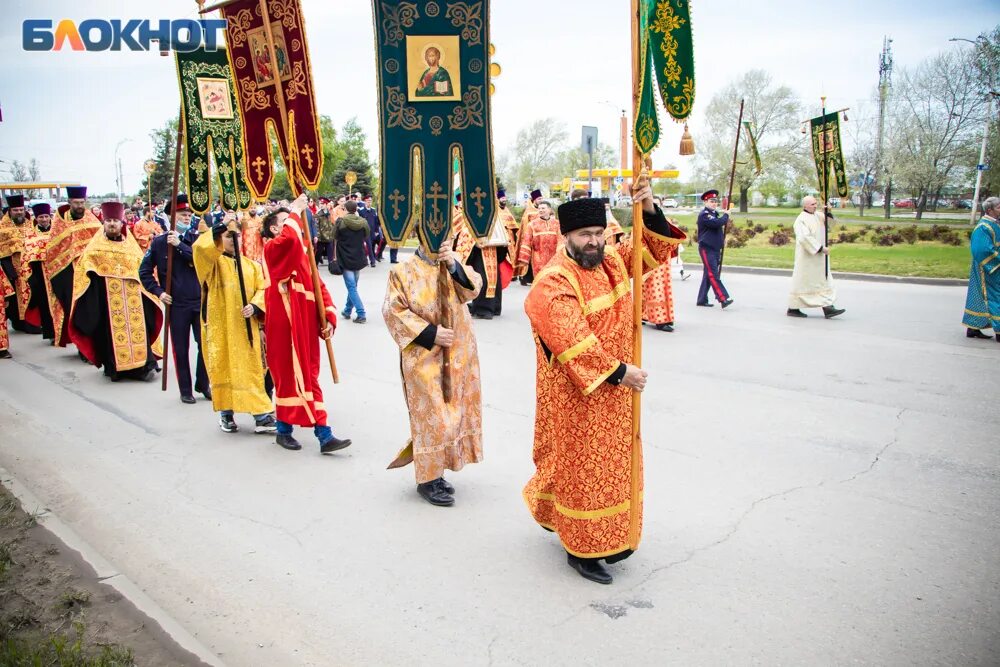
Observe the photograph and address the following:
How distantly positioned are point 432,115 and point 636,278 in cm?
177

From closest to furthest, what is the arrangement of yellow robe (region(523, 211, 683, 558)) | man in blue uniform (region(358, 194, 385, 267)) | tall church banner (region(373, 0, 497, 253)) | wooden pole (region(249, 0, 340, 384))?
yellow robe (region(523, 211, 683, 558)) < tall church banner (region(373, 0, 497, 253)) < wooden pole (region(249, 0, 340, 384)) < man in blue uniform (region(358, 194, 385, 267))

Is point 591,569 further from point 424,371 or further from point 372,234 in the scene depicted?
point 372,234

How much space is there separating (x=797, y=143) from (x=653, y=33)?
45120 mm

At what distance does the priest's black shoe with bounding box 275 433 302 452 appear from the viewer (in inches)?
241

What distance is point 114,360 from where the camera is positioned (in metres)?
8.69

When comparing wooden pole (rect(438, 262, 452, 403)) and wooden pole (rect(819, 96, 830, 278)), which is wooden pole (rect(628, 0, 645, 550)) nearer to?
wooden pole (rect(438, 262, 452, 403))

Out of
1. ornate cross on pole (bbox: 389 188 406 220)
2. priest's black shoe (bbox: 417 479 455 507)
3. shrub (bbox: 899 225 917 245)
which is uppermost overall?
ornate cross on pole (bbox: 389 188 406 220)

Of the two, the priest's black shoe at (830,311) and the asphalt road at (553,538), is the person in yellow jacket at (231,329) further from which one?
the priest's black shoe at (830,311)

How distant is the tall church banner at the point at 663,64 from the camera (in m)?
3.81

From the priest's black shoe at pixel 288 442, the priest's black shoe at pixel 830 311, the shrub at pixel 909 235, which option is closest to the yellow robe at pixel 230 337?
the priest's black shoe at pixel 288 442

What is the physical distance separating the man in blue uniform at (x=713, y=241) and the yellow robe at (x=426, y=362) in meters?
7.92

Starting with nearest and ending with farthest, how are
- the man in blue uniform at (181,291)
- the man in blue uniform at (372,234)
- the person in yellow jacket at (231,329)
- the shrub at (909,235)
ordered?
the person in yellow jacket at (231,329), the man in blue uniform at (181,291), the man in blue uniform at (372,234), the shrub at (909,235)

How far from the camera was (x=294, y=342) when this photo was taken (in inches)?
233

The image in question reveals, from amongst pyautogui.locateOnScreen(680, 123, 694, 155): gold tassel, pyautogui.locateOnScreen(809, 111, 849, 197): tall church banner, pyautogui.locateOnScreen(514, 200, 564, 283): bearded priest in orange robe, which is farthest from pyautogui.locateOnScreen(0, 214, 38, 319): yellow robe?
pyautogui.locateOnScreen(809, 111, 849, 197): tall church banner
